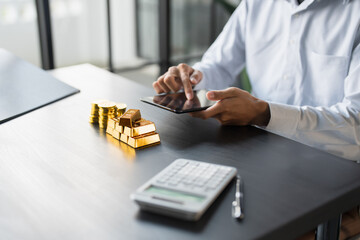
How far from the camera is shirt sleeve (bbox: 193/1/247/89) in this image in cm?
176

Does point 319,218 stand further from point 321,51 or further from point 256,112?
point 321,51

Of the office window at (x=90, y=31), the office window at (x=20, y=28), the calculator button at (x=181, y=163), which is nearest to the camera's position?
the calculator button at (x=181, y=163)

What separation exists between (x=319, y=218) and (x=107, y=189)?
0.38 m

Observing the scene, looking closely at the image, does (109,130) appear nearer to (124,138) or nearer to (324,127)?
(124,138)

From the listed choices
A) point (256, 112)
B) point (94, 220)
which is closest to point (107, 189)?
point (94, 220)

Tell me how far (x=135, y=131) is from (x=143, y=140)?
0.09ft

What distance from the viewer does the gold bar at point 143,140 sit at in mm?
958

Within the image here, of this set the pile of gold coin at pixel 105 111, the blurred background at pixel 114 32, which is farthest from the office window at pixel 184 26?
the pile of gold coin at pixel 105 111

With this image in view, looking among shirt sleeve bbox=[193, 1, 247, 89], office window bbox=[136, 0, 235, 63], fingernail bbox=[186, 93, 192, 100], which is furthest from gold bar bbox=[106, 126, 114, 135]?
office window bbox=[136, 0, 235, 63]

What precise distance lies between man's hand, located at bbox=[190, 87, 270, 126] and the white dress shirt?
0.14 ft

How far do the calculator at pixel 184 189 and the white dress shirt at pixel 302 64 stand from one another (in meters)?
0.43

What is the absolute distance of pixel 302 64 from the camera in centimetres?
152

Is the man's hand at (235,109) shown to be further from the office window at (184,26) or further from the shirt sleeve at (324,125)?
the office window at (184,26)

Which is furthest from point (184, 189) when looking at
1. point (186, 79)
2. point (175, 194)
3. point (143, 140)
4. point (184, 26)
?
point (184, 26)
